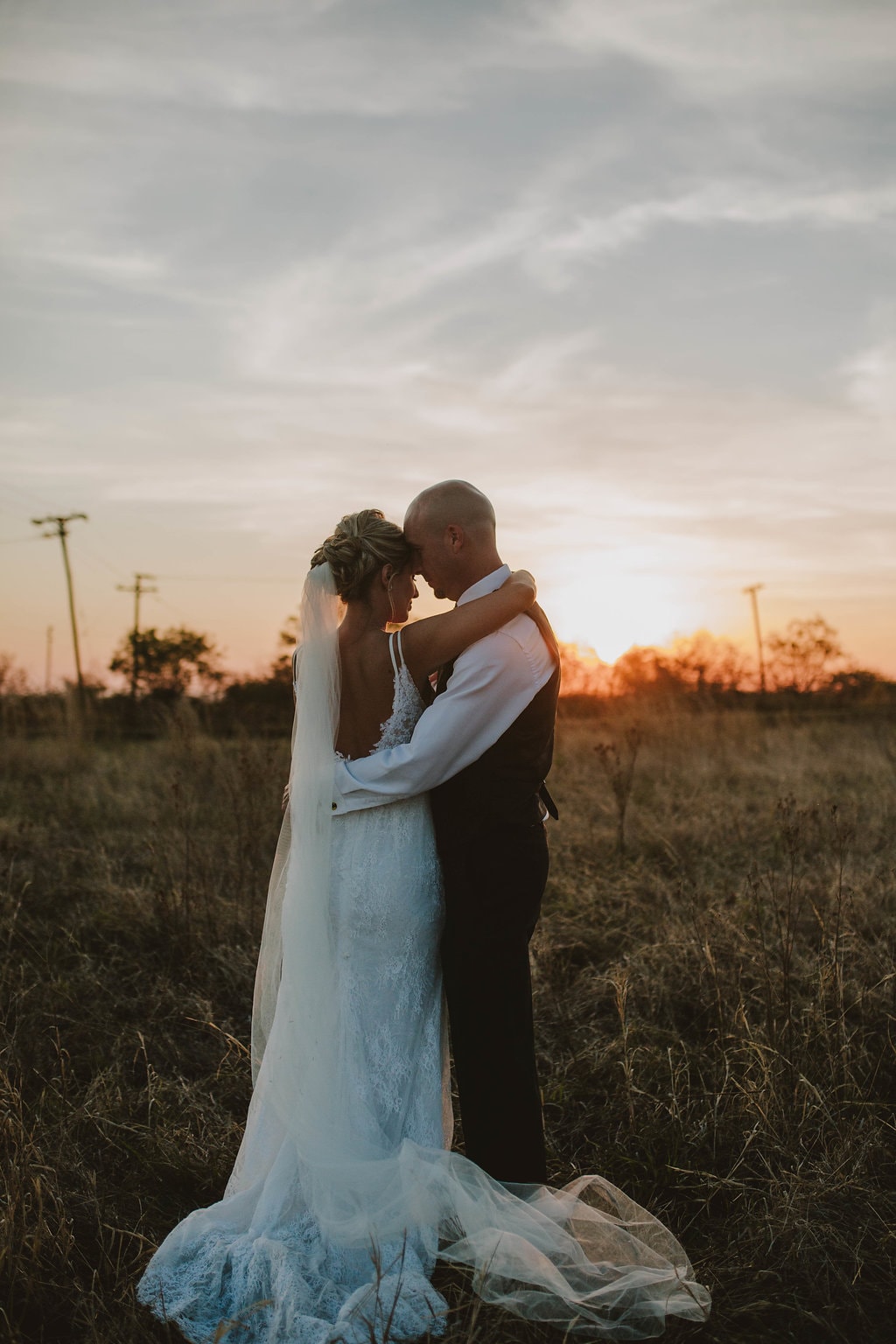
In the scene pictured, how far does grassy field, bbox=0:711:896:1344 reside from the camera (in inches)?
106

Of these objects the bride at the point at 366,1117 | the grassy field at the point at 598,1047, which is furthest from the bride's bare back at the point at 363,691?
the grassy field at the point at 598,1047

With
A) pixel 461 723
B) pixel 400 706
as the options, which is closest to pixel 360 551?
pixel 400 706

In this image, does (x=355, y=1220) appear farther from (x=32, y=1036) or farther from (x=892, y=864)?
(x=892, y=864)

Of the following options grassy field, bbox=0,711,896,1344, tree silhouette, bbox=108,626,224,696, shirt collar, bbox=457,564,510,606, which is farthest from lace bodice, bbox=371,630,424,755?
tree silhouette, bbox=108,626,224,696

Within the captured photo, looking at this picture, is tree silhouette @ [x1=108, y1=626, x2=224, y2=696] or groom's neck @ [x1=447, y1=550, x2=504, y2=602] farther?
tree silhouette @ [x1=108, y1=626, x2=224, y2=696]

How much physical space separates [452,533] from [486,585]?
0.64ft

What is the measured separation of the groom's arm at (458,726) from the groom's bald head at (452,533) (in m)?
0.29

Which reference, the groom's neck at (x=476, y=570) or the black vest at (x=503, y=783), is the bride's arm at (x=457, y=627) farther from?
the black vest at (x=503, y=783)

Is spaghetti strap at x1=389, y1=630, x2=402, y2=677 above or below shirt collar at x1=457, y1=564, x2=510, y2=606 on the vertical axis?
below

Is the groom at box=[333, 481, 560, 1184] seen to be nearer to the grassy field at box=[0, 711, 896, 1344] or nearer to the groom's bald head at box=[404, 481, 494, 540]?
the groom's bald head at box=[404, 481, 494, 540]

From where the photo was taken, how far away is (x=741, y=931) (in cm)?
481

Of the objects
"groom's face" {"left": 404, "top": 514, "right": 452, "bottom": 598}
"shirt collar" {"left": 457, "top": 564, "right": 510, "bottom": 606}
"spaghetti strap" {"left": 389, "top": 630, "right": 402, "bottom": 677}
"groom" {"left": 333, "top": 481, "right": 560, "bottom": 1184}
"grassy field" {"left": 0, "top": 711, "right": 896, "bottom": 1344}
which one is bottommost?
"grassy field" {"left": 0, "top": 711, "right": 896, "bottom": 1344}

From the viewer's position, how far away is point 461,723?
2.70 meters

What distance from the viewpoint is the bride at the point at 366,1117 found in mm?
2404
